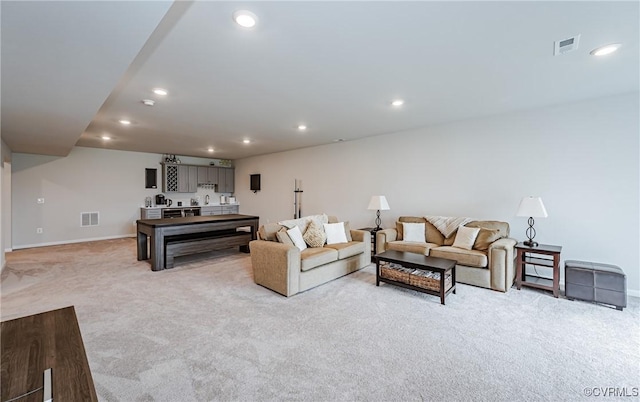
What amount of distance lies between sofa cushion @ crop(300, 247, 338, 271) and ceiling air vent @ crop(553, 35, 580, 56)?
3.23m

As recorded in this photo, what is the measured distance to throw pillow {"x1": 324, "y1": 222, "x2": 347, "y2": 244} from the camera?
4.53 m

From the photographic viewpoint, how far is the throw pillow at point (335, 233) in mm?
4525

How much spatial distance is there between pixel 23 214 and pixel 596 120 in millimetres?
10789

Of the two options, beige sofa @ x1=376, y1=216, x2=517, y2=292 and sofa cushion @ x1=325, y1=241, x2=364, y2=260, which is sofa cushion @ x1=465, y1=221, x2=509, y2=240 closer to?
beige sofa @ x1=376, y1=216, x2=517, y2=292

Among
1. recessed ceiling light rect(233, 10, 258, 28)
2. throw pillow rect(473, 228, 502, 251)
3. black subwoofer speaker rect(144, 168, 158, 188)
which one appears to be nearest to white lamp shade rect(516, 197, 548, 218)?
throw pillow rect(473, 228, 502, 251)

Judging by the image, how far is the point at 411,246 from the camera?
430 cm

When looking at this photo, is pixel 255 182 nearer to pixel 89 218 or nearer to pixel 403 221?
pixel 89 218

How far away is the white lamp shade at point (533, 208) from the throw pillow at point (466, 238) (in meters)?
0.64

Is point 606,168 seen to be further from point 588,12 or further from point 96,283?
point 96,283

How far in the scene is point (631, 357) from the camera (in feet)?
7.29

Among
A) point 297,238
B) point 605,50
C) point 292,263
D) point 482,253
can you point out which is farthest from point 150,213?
point 605,50

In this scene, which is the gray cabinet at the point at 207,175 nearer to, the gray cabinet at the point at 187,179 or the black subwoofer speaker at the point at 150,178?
the gray cabinet at the point at 187,179

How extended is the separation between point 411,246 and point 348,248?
986 mm

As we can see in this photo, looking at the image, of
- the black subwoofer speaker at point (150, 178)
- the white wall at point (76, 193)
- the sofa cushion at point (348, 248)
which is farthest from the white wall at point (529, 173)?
the white wall at point (76, 193)
